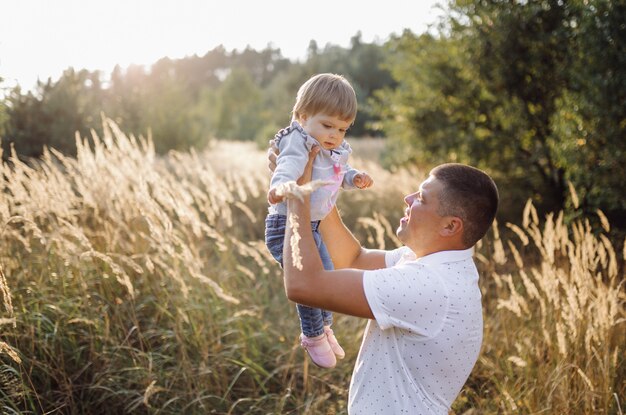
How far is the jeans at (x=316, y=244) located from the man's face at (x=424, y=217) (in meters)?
0.42

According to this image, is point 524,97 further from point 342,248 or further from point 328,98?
point 328,98

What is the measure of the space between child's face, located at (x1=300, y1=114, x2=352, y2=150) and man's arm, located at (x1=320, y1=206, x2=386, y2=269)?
1.17 ft

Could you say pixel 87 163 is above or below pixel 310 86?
below

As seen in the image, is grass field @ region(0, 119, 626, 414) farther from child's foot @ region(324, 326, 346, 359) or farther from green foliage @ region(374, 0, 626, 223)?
green foliage @ region(374, 0, 626, 223)

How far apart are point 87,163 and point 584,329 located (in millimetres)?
3540

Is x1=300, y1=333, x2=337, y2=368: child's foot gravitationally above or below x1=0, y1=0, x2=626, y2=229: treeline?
below

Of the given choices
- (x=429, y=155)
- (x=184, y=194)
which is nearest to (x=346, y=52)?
(x=429, y=155)

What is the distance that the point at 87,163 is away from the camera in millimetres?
4316

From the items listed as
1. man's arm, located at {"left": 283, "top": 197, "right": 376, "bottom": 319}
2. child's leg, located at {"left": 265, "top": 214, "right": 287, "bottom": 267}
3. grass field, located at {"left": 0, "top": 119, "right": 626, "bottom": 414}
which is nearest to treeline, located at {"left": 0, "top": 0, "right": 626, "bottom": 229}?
A: grass field, located at {"left": 0, "top": 119, "right": 626, "bottom": 414}

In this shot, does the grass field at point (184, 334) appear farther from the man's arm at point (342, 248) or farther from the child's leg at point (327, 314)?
the man's arm at point (342, 248)

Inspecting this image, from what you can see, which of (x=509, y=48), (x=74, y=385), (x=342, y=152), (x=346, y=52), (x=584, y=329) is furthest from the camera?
(x=346, y=52)

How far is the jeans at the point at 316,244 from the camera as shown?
2.32 meters

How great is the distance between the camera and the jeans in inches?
91.5

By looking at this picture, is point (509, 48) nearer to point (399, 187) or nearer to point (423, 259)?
point (399, 187)
